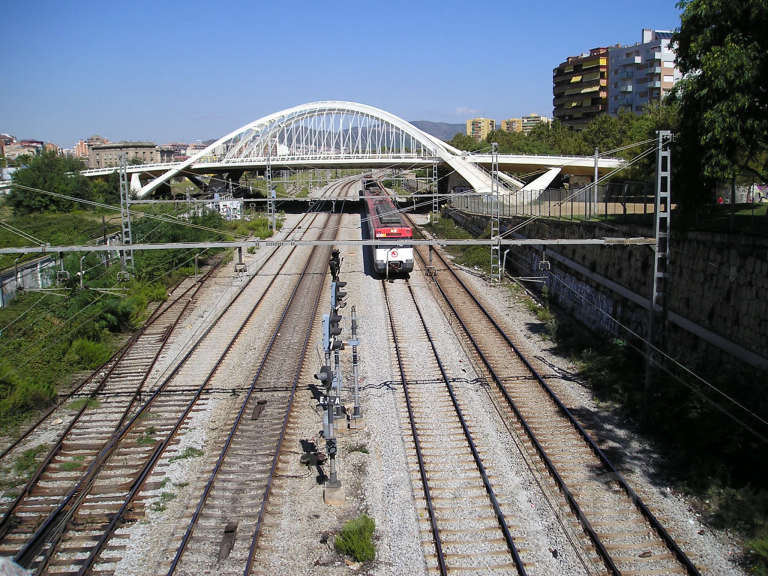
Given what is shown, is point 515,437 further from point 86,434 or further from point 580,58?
point 580,58

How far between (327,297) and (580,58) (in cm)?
9595

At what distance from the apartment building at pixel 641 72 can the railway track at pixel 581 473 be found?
80.9m

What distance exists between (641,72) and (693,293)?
3553 inches

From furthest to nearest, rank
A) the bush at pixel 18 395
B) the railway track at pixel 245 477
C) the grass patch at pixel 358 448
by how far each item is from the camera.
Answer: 1. the bush at pixel 18 395
2. the grass patch at pixel 358 448
3. the railway track at pixel 245 477

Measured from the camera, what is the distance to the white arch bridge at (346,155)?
57125 mm

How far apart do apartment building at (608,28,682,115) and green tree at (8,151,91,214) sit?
6897 cm

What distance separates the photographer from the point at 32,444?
1460 cm

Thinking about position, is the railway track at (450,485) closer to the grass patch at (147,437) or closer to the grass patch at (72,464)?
the grass patch at (147,437)

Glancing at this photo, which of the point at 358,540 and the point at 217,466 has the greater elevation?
the point at 217,466

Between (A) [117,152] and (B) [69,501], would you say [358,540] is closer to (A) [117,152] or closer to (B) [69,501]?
(B) [69,501]

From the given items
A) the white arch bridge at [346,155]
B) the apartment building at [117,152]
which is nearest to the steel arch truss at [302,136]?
the white arch bridge at [346,155]

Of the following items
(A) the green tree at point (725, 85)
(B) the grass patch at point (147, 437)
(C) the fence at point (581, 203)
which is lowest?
(B) the grass patch at point (147, 437)

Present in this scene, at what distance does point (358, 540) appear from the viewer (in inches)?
408

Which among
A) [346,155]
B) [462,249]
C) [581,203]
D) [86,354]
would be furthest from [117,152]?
[86,354]
